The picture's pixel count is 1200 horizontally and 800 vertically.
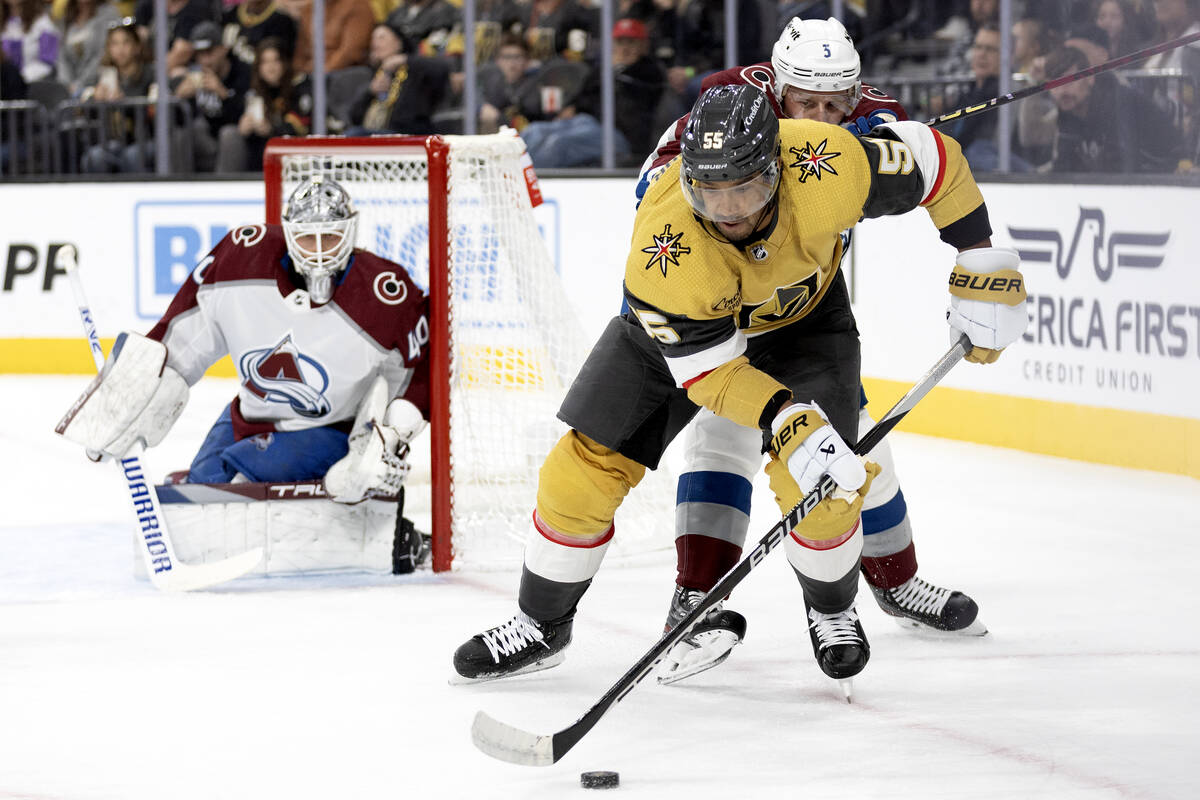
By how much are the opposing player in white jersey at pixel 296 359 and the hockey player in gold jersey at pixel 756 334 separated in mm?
875

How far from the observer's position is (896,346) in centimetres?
566

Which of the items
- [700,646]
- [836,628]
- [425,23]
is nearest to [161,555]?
[700,646]

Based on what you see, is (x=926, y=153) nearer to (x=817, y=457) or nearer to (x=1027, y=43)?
(x=817, y=457)

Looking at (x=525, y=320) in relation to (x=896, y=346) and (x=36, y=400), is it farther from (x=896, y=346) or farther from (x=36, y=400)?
(x=36, y=400)

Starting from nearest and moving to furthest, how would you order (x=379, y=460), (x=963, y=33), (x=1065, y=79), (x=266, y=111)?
(x=1065, y=79) → (x=379, y=460) → (x=963, y=33) → (x=266, y=111)

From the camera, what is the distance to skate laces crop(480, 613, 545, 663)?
9.05ft

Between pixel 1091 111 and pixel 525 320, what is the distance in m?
2.24

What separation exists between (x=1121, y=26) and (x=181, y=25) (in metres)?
4.20

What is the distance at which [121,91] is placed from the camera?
746cm

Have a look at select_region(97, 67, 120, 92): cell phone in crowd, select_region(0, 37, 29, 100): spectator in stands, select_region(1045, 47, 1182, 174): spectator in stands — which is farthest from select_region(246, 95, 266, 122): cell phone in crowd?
select_region(1045, 47, 1182, 174): spectator in stands

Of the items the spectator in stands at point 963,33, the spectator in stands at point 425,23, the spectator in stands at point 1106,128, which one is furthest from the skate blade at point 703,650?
the spectator in stands at point 425,23

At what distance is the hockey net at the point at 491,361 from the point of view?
11.8ft

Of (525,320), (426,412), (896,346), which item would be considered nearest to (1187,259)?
(896,346)

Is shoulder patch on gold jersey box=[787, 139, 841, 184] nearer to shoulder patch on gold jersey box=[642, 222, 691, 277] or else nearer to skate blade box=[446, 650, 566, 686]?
shoulder patch on gold jersey box=[642, 222, 691, 277]
